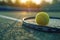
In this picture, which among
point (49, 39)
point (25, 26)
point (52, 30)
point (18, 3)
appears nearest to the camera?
point (49, 39)

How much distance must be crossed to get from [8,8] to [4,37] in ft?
22.8

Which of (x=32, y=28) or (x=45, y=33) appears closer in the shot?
(x=45, y=33)

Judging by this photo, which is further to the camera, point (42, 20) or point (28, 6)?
point (28, 6)

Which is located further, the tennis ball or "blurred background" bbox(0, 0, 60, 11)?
"blurred background" bbox(0, 0, 60, 11)

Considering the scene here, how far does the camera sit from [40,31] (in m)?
2.23

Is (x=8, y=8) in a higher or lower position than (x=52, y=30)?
lower

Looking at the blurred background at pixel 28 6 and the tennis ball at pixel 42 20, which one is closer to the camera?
the tennis ball at pixel 42 20

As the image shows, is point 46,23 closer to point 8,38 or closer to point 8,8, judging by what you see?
point 8,38

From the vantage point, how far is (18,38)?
1.97m

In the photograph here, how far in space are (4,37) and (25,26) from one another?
21.8 inches

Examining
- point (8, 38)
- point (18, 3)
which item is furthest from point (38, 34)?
point (18, 3)

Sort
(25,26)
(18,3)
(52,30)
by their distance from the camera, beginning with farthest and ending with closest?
A: 1. (18,3)
2. (25,26)
3. (52,30)

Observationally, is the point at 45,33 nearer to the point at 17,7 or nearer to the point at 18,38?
the point at 18,38

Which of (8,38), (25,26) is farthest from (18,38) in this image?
(25,26)
